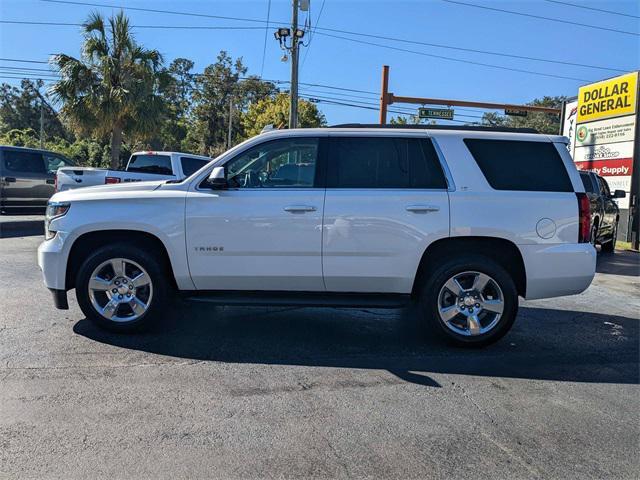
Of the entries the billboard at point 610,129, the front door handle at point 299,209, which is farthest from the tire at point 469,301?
the billboard at point 610,129

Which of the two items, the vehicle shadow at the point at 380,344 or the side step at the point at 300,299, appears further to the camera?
the side step at the point at 300,299

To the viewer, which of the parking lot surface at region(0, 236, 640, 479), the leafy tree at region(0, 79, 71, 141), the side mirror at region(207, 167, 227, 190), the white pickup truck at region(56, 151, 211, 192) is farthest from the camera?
the leafy tree at region(0, 79, 71, 141)

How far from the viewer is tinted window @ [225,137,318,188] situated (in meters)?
5.12

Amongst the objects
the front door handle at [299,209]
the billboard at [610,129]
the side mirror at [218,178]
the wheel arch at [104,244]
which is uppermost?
the billboard at [610,129]

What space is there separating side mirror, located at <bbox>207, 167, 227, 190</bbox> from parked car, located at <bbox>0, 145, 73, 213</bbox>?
10685 millimetres

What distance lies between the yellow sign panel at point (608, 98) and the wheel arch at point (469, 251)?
11.9 metres

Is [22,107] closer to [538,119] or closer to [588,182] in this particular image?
[538,119]

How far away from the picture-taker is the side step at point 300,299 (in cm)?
499

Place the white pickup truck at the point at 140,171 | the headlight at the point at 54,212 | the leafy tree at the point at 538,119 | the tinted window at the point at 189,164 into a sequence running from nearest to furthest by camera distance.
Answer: the headlight at the point at 54,212, the white pickup truck at the point at 140,171, the tinted window at the point at 189,164, the leafy tree at the point at 538,119

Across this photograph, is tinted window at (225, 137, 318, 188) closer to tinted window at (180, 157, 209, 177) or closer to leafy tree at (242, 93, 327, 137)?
tinted window at (180, 157, 209, 177)

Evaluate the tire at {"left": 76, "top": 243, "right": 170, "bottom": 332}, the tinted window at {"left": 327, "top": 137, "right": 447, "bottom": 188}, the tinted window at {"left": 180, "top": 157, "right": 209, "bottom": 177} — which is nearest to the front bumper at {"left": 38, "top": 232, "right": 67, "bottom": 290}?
the tire at {"left": 76, "top": 243, "right": 170, "bottom": 332}

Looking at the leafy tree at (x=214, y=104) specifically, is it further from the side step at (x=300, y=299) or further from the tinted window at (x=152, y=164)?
the side step at (x=300, y=299)

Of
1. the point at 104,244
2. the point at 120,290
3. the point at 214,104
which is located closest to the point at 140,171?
the point at 104,244

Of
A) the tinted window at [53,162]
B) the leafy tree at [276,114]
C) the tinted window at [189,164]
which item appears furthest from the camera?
the leafy tree at [276,114]
